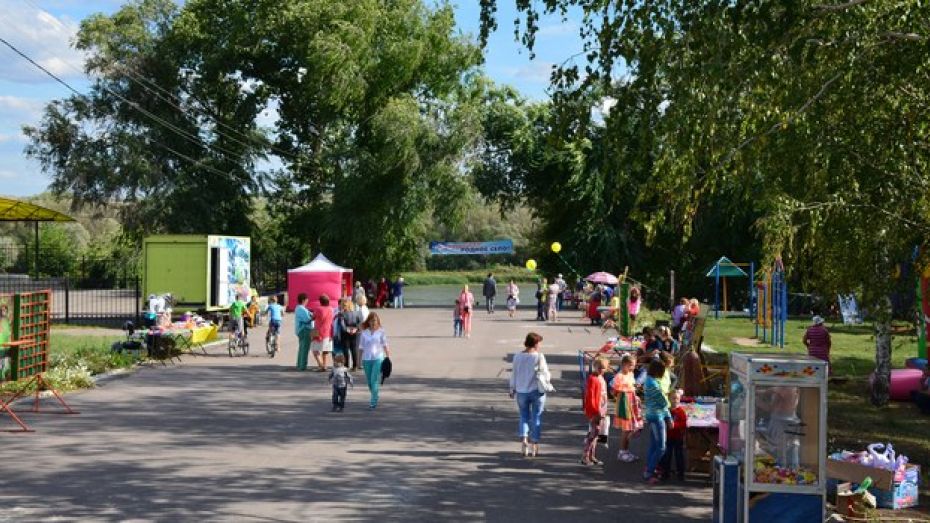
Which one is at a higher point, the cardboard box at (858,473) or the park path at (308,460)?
the cardboard box at (858,473)

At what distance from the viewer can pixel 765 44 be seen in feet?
35.2

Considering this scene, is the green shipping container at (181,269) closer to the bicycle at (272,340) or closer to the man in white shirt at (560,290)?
the bicycle at (272,340)

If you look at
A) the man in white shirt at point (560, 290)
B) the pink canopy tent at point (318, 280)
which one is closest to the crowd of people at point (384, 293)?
the man in white shirt at point (560, 290)

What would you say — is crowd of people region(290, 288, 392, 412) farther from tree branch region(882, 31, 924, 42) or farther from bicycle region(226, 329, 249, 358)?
tree branch region(882, 31, 924, 42)

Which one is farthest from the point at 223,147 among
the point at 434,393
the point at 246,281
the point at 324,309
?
the point at 434,393

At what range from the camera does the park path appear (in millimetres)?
10586

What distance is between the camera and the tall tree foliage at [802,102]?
1108 cm

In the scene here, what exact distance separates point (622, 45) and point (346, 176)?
43158mm

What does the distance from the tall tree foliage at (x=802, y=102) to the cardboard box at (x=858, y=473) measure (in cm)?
328

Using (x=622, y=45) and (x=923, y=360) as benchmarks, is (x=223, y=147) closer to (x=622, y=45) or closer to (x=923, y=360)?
(x=923, y=360)

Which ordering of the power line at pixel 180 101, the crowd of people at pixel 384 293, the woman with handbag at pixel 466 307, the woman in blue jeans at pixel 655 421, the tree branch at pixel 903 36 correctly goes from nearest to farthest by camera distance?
the tree branch at pixel 903 36
the woman in blue jeans at pixel 655 421
the woman with handbag at pixel 466 307
the crowd of people at pixel 384 293
the power line at pixel 180 101

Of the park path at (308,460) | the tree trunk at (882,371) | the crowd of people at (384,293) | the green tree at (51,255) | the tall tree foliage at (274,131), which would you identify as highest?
the tall tree foliage at (274,131)

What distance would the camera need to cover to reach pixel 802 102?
12.7 meters

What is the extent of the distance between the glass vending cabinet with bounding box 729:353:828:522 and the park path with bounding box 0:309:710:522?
1.33 metres
